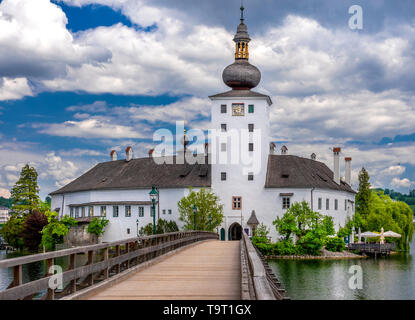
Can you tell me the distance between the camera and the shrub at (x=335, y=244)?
66.5 metres

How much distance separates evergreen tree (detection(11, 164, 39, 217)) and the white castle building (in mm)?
8119

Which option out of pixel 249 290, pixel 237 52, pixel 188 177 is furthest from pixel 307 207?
pixel 249 290

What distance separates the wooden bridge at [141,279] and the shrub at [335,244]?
161 ft

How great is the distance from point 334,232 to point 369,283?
2335 centimetres

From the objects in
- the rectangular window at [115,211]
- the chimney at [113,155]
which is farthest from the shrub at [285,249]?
the chimney at [113,155]

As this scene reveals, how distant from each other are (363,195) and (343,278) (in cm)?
3865

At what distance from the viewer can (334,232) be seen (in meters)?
68.4

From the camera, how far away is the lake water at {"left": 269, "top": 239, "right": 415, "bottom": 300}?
39.0m

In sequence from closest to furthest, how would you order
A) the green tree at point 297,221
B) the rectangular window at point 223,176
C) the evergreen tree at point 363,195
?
the green tree at point 297,221 → the rectangular window at point 223,176 → the evergreen tree at point 363,195

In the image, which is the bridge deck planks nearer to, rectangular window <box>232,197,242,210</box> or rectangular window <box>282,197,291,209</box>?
rectangular window <box>232,197,242,210</box>

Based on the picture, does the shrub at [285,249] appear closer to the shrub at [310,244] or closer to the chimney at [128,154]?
the shrub at [310,244]

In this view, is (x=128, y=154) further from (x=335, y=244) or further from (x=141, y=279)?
(x=141, y=279)
